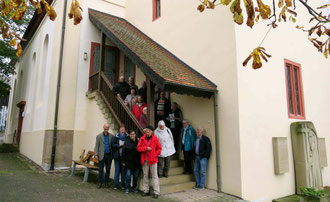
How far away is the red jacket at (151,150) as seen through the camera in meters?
6.25

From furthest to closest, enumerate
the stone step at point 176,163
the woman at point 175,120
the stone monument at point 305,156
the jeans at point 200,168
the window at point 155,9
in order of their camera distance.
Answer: the window at point 155,9
the woman at point 175,120
the stone monument at point 305,156
the stone step at point 176,163
the jeans at point 200,168

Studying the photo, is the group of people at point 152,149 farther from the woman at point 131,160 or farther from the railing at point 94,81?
the railing at point 94,81

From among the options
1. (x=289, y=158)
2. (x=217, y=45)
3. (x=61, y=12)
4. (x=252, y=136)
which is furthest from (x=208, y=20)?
(x=61, y=12)

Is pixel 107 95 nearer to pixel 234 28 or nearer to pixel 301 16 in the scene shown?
pixel 234 28

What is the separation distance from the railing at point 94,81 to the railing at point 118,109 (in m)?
0.55

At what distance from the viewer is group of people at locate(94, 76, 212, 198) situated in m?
6.33

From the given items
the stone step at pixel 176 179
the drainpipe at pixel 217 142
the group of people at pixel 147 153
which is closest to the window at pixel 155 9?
the drainpipe at pixel 217 142

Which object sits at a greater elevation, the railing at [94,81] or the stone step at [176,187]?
the railing at [94,81]

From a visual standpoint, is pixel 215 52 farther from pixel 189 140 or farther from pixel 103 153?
pixel 103 153

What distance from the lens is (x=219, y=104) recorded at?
7125mm

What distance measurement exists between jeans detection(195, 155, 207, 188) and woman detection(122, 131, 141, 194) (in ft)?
5.57

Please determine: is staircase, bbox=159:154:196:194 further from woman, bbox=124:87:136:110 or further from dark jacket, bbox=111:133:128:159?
woman, bbox=124:87:136:110

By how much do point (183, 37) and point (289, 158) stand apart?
529 cm

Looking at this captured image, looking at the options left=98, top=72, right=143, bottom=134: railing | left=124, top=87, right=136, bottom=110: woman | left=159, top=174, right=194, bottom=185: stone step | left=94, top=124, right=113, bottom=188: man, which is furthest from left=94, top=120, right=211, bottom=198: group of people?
left=124, top=87, right=136, bottom=110: woman
